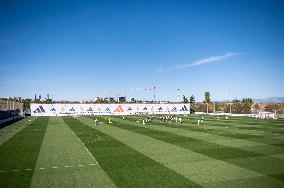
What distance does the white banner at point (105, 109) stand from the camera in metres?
72.6

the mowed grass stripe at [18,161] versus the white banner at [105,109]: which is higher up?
the white banner at [105,109]

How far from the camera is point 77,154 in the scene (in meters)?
19.5

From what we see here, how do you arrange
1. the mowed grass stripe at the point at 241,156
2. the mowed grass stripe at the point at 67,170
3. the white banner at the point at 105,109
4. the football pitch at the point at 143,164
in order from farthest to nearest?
the white banner at the point at 105,109 < the mowed grass stripe at the point at 241,156 < the football pitch at the point at 143,164 < the mowed grass stripe at the point at 67,170

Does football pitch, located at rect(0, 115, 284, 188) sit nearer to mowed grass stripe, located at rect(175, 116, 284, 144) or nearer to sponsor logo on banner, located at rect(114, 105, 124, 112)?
mowed grass stripe, located at rect(175, 116, 284, 144)

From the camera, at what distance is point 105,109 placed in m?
77.9

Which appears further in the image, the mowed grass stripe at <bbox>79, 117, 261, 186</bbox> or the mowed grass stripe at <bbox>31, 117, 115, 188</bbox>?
Answer: the mowed grass stripe at <bbox>79, 117, 261, 186</bbox>

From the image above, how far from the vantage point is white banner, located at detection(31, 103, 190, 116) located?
7256cm

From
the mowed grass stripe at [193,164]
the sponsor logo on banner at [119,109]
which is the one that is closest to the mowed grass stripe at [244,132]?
the mowed grass stripe at [193,164]

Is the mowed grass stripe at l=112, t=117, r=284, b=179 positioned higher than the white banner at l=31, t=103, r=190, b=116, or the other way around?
the white banner at l=31, t=103, r=190, b=116

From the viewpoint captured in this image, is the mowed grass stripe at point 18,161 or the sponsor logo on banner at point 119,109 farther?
the sponsor logo on banner at point 119,109

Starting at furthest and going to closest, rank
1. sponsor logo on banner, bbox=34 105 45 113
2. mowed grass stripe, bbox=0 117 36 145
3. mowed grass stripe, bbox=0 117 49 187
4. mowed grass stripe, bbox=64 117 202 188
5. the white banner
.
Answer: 1. the white banner
2. sponsor logo on banner, bbox=34 105 45 113
3. mowed grass stripe, bbox=0 117 36 145
4. mowed grass stripe, bbox=0 117 49 187
5. mowed grass stripe, bbox=64 117 202 188

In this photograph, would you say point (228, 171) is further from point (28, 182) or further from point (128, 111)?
Result: point (128, 111)

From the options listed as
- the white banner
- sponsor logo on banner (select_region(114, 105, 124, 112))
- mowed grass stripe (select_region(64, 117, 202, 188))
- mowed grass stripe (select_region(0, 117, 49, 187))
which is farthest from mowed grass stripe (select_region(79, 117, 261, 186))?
sponsor logo on banner (select_region(114, 105, 124, 112))

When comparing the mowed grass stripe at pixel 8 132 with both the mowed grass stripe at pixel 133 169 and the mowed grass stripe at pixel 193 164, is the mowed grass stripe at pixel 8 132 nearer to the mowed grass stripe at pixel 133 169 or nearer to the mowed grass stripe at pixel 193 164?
the mowed grass stripe at pixel 133 169
